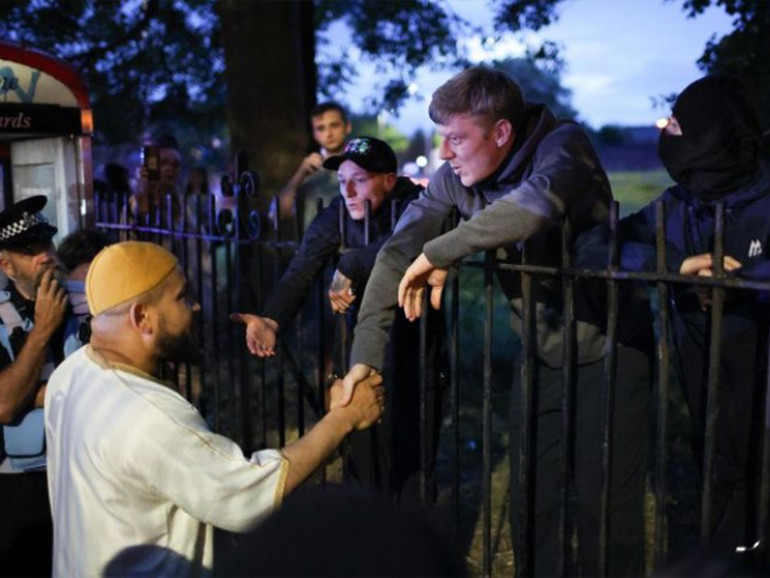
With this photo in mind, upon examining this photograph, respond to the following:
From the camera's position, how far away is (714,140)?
310cm

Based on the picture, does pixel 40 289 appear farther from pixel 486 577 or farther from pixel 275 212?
pixel 486 577

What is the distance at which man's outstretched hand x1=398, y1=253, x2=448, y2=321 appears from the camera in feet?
10.1

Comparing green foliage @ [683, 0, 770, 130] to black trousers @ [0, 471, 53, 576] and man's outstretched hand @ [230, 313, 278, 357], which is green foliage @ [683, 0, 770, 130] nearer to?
man's outstretched hand @ [230, 313, 278, 357]

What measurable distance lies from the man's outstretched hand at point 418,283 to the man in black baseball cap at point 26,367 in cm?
167

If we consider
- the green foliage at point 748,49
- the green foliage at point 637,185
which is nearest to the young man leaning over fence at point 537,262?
the green foliage at point 748,49

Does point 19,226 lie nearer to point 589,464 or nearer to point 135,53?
point 589,464

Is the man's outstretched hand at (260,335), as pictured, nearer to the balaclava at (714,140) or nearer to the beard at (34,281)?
the beard at (34,281)

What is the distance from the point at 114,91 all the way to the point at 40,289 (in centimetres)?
1243

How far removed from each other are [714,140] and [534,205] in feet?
2.28

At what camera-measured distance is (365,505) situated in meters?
1.40

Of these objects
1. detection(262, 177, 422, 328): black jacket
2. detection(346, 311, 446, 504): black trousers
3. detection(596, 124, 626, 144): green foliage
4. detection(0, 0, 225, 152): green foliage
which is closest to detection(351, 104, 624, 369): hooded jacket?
detection(262, 177, 422, 328): black jacket

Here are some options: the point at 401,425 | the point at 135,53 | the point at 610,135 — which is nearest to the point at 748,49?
the point at 401,425

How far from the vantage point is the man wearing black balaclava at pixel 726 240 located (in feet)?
10.2

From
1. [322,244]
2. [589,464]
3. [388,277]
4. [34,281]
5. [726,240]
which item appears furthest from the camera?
[322,244]
